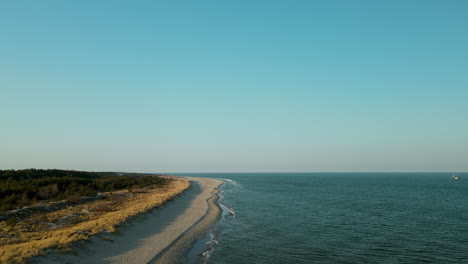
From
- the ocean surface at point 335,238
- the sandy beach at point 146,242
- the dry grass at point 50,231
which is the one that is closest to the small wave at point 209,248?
the ocean surface at point 335,238

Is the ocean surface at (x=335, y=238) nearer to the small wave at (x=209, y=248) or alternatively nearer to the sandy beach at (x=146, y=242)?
the small wave at (x=209, y=248)

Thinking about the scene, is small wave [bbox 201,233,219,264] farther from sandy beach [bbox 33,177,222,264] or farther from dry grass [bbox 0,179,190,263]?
dry grass [bbox 0,179,190,263]

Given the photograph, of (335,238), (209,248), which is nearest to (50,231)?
(209,248)

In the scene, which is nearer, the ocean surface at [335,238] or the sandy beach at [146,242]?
the sandy beach at [146,242]

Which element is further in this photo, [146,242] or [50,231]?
[146,242]

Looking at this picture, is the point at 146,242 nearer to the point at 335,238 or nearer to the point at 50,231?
the point at 50,231

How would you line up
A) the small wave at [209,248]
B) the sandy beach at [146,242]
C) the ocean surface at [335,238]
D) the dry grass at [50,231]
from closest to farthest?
the dry grass at [50,231] < the sandy beach at [146,242] < the small wave at [209,248] < the ocean surface at [335,238]

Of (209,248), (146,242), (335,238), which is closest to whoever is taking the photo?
(146,242)

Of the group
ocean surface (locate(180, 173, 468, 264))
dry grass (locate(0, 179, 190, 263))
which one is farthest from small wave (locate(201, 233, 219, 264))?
dry grass (locate(0, 179, 190, 263))

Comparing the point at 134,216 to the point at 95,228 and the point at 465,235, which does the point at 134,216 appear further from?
the point at 465,235

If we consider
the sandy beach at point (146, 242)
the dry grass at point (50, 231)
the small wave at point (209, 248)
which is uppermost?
the dry grass at point (50, 231)
